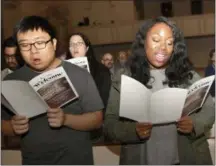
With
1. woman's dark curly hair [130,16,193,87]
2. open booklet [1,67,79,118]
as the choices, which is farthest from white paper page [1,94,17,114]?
woman's dark curly hair [130,16,193,87]

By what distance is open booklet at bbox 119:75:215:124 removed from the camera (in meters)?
1.50

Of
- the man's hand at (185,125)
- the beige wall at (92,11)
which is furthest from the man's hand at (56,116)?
the beige wall at (92,11)

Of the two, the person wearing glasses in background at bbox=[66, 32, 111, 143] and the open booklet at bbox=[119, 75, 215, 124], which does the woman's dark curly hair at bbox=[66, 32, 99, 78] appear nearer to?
the person wearing glasses in background at bbox=[66, 32, 111, 143]

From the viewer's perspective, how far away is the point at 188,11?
11.2m

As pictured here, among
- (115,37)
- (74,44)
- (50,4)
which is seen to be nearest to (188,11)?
(115,37)

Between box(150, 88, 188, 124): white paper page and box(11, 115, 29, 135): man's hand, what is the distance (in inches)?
21.9

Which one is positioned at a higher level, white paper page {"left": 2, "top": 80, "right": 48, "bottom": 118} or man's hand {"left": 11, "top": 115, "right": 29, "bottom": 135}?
white paper page {"left": 2, "top": 80, "right": 48, "bottom": 118}

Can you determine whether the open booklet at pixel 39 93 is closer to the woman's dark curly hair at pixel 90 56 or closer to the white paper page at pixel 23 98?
the white paper page at pixel 23 98

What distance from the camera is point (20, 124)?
1.51 metres

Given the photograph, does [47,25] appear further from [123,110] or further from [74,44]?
[74,44]

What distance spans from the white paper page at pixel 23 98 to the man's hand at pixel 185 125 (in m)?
0.60

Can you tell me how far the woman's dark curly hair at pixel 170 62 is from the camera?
1615 millimetres

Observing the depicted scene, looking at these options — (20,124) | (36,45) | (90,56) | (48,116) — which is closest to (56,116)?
(48,116)

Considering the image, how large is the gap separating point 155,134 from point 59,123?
446mm
